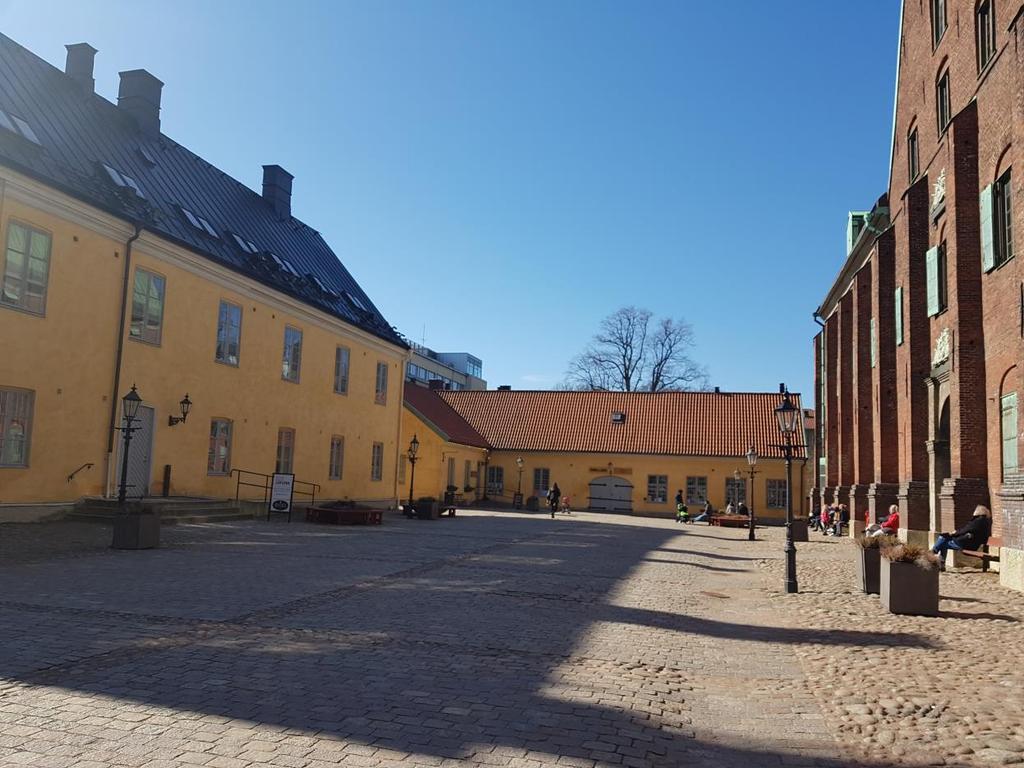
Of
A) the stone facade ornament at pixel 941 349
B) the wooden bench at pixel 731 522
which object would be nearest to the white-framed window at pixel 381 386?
the wooden bench at pixel 731 522

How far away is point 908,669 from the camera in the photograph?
7449mm

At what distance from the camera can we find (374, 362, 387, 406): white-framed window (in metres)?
34.1

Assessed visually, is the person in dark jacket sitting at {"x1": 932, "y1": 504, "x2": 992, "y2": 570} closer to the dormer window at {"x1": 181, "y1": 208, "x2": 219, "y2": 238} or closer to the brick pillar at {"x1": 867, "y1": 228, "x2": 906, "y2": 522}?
the brick pillar at {"x1": 867, "y1": 228, "x2": 906, "y2": 522}

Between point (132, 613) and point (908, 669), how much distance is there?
7.37 m

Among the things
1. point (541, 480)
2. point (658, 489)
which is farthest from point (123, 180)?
point (658, 489)

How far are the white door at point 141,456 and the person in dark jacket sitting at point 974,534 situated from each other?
17699mm

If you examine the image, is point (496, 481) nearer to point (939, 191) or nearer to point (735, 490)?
point (735, 490)

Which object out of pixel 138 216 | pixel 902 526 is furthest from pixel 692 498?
pixel 138 216

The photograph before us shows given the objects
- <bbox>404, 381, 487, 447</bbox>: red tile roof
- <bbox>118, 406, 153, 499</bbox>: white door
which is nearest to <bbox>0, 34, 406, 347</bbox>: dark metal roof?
<bbox>118, 406, 153, 499</bbox>: white door

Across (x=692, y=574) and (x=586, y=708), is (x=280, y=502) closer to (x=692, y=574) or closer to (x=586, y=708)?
(x=692, y=574)

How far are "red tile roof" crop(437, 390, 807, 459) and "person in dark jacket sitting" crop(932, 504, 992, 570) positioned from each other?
28022 millimetres

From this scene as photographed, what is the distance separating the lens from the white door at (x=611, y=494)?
4575cm

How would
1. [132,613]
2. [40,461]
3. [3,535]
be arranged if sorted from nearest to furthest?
[132,613]
[3,535]
[40,461]

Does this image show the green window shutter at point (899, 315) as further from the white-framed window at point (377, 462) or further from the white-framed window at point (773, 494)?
the white-framed window at point (773, 494)
